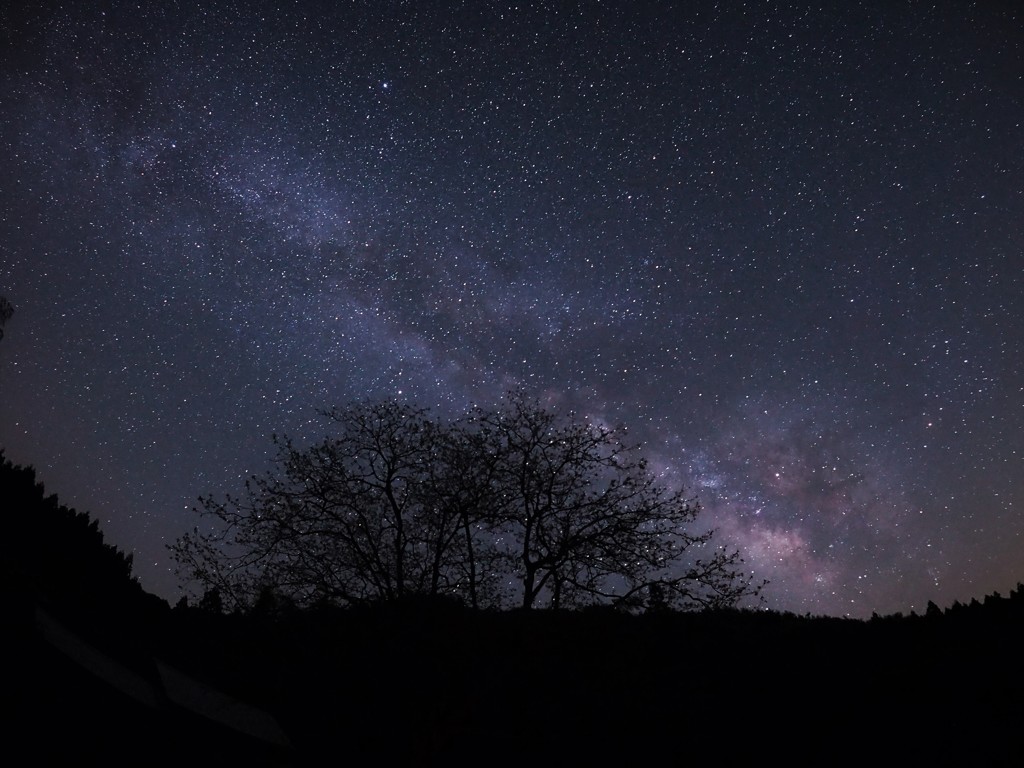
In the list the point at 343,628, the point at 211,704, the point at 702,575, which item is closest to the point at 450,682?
the point at 343,628

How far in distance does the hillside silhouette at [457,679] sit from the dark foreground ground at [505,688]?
1.5 inches

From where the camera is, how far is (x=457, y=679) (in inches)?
566

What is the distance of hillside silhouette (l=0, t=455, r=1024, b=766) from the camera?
862 centimetres

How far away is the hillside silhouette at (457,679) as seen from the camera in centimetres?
862

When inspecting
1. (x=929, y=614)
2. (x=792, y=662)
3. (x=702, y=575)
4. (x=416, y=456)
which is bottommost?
(x=792, y=662)

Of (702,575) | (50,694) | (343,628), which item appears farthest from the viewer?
(702,575)

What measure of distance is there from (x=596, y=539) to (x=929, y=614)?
29.3 ft

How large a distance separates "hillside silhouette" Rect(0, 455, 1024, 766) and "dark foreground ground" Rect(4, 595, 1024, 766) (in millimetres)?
39

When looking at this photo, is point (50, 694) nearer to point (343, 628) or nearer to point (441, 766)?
point (441, 766)

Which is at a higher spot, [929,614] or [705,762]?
[929,614]

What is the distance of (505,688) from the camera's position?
13750mm

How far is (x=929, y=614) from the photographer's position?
42.0ft

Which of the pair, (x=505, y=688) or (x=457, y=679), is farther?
(x=457, y=679)

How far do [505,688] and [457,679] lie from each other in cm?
123
